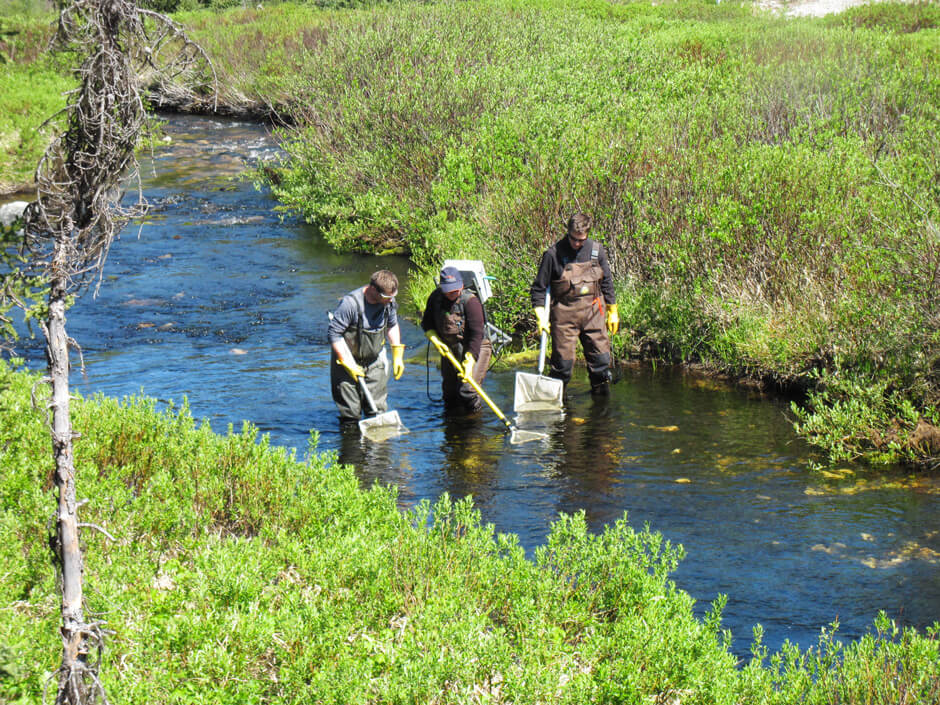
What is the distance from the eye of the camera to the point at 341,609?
5.79 m

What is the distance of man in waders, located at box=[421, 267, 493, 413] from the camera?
10.3 meters

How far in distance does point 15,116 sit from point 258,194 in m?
8.22

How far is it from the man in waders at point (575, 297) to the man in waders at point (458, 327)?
0.75 m

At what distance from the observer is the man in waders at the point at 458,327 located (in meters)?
10.3

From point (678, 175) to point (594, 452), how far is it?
15.1 feet

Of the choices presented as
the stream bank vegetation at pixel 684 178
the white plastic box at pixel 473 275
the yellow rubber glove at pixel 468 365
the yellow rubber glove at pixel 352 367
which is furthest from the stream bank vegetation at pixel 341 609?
the white plastic box at pixel 473 275

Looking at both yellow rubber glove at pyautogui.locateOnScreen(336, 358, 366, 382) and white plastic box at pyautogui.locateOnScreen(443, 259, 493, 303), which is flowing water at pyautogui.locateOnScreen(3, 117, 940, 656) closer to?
yellow rubber glove at pyautogui.locateOnScreen(336, 358, 366, 382)

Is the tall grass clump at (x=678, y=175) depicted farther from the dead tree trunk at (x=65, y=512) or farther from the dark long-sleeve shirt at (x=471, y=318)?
the dead tree trunk at (x=65, y=512)

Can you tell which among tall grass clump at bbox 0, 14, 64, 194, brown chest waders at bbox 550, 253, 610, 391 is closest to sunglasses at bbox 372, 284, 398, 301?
brown chest waders at bbox 550, 253, 610, 391

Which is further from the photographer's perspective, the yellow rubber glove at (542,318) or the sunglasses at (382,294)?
the yellow rubber glove at (542,318)

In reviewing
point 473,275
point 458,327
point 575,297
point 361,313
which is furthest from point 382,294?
point 575,297

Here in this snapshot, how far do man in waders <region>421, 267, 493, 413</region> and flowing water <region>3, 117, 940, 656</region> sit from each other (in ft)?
1.90

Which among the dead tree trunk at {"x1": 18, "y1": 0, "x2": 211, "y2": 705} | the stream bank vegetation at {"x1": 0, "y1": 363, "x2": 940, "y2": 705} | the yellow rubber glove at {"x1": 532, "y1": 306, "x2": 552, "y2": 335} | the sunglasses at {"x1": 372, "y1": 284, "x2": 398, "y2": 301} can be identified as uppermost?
the dead tree trunk at {"x1": 18, "y1": 0, "x2": 211, "y2": 705}

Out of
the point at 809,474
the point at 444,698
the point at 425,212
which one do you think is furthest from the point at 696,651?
the point at 425,212
